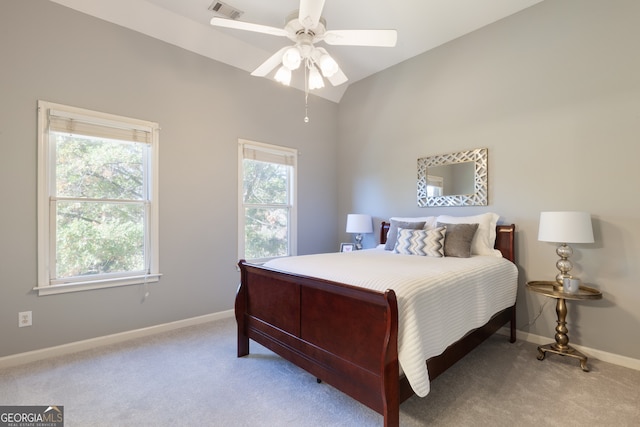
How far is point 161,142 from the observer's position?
10.1ft

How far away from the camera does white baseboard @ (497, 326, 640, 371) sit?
239 cm

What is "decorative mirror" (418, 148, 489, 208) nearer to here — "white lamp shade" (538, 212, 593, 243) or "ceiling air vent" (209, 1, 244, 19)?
"white lamp shade" (538, 212, 593, 243)

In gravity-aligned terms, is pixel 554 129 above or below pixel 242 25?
below

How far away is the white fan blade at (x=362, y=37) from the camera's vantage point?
206 cm

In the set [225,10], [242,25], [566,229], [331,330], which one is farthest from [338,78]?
[566,229]

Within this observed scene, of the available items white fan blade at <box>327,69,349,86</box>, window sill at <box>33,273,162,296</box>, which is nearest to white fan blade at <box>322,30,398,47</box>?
white fan blade at <box>327,69,349,86</box>

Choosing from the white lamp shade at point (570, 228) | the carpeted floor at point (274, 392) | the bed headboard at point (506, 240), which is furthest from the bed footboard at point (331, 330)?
the bed headboard at point (506, 240)

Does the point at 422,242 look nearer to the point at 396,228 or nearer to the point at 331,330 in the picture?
the point at 396,228

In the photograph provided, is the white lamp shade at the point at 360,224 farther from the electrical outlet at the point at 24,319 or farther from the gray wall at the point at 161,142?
the electrical outlet at the point at 24,319

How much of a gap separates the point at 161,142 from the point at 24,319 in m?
1.89

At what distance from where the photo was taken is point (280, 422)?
1715mm

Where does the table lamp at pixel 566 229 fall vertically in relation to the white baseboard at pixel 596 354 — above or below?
above

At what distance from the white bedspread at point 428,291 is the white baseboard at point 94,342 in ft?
4.98

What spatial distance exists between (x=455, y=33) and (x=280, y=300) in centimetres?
343
